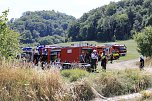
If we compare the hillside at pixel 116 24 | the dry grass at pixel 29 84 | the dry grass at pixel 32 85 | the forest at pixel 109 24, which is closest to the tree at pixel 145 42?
the dry grass at pixel 32 85

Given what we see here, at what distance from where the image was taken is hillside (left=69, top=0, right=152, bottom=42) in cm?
11875

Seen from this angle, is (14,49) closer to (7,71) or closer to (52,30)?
(7,71)

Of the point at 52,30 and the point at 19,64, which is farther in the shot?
the point at 52,30

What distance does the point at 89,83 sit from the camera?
35.9 feet

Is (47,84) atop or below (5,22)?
below

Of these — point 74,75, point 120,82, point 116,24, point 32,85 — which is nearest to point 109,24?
point 116,24

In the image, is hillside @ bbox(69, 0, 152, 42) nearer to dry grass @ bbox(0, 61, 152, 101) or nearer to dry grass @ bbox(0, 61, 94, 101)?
dry grass @ bbox(0, 61, 152, 101)

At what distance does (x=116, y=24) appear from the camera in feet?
420

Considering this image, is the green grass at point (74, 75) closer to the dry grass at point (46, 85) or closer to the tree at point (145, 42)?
the dry grass at point (46, 85)

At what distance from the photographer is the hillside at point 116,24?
118750mm

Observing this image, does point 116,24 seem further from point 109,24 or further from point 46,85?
point 46,85

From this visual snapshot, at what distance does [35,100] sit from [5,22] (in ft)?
17.5

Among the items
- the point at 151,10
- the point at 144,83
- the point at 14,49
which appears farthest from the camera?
the point at 151,10

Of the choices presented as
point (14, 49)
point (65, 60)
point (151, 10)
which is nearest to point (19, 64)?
point (14, 49)
